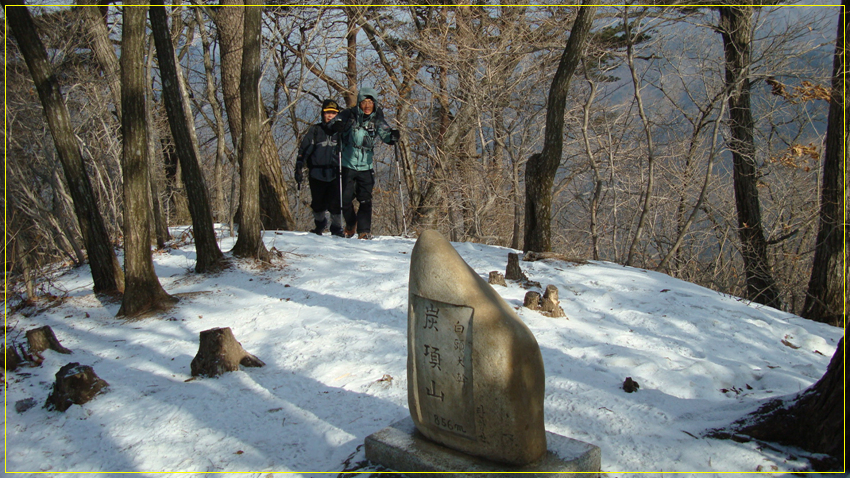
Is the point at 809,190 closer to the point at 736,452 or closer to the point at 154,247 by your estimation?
the point at 736,452

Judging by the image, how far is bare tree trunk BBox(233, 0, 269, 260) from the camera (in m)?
6.87

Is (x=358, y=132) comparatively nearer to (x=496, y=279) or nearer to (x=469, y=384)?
(x=496, y=279)

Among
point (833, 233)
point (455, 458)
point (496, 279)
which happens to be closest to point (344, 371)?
point (455, 458)

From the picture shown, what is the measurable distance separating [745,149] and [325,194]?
→ 24.1 feet

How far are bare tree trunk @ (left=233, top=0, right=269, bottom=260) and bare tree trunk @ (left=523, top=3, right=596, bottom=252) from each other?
12.3ft

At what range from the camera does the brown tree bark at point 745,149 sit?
8.93 metres

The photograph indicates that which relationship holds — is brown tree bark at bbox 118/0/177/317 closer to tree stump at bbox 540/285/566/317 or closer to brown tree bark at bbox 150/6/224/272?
brown tree bark at bbox 150/6/224/272

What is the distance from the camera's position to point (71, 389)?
12.6 ft

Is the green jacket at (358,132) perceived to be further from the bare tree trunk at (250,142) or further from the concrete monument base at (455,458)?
the concrete monument base at (455,458)

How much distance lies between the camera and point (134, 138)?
5496 millimetres

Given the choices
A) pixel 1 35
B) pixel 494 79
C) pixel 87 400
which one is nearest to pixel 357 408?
pixel 87 400

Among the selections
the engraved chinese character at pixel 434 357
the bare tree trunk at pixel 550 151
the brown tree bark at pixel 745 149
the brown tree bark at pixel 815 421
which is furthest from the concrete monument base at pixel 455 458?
the brown tree bark at pixel 745 149

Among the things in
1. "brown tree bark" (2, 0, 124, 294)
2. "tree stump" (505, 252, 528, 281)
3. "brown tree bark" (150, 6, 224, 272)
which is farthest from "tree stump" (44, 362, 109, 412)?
"tree stump" (505, 252, 528, 281)

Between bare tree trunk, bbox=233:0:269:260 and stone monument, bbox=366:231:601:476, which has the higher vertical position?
bare tree trunk, bbox=233:0:269:260
